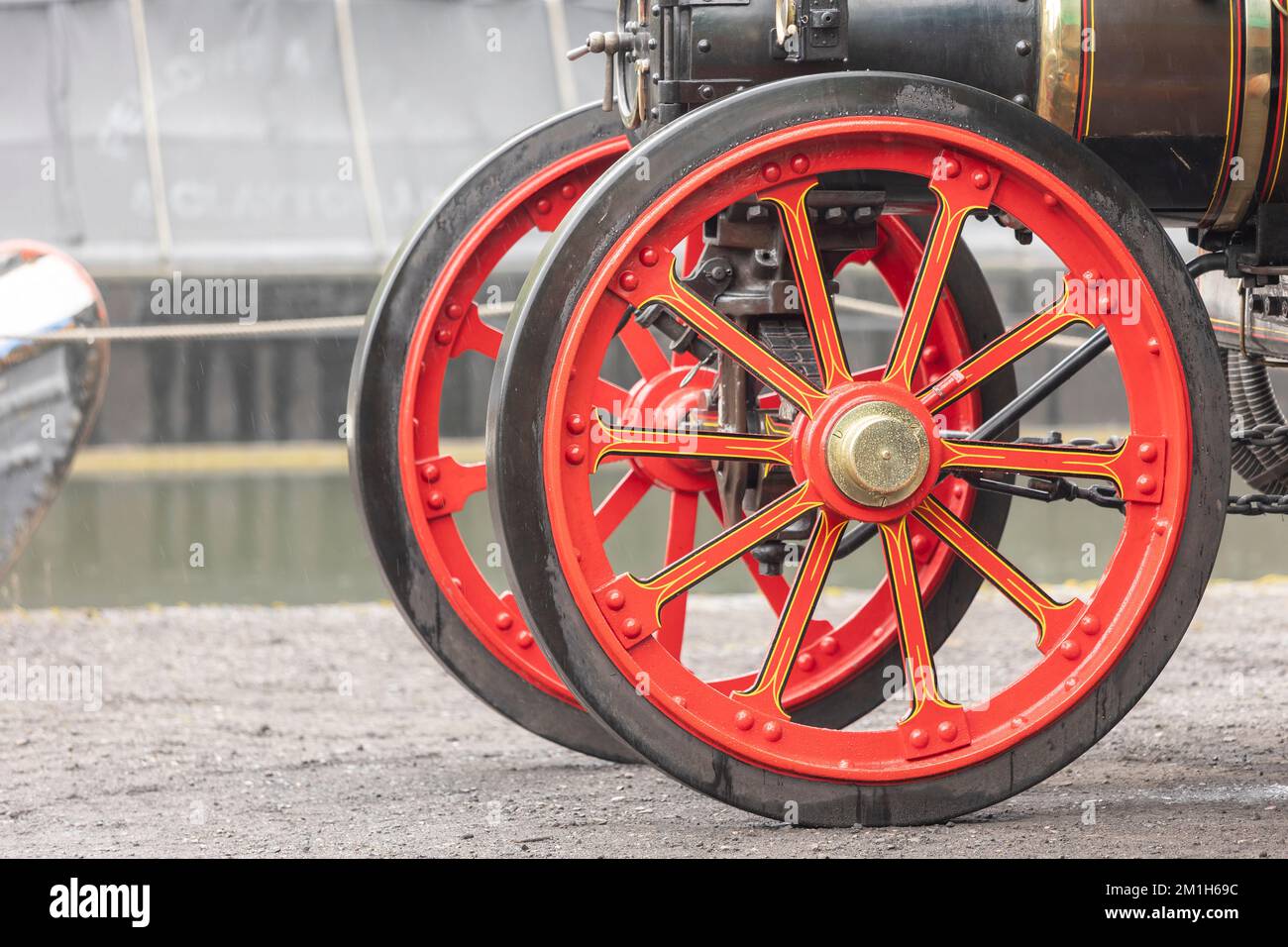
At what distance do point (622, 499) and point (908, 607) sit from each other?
1.24 meters

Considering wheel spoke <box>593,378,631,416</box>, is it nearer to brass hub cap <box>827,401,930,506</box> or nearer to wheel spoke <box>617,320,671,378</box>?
wheel spoke <box>617,320,671,378</box>

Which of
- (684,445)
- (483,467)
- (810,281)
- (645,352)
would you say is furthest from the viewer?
(645,352)

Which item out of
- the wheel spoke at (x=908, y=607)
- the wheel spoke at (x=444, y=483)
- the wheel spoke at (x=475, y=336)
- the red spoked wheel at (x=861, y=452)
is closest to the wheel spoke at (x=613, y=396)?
the wheel spoke at (x=475, y=336)

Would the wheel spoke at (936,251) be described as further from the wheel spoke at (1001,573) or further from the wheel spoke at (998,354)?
the wheel spoke at (1001,573)

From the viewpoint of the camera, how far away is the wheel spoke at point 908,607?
3.39m

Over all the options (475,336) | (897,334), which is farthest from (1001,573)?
(475,336)

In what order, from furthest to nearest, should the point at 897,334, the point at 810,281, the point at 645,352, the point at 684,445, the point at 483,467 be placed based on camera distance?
the point at 645,352 → the point at 483,467 → the point at 897,334 → the point at 810,281 → the point at 684,445

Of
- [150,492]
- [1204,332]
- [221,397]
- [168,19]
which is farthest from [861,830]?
[168,19]

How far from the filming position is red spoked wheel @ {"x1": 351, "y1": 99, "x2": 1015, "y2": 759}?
13.8 ft

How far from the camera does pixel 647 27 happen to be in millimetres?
3588

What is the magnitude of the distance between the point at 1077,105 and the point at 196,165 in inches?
503

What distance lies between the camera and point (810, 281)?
3.38 meters

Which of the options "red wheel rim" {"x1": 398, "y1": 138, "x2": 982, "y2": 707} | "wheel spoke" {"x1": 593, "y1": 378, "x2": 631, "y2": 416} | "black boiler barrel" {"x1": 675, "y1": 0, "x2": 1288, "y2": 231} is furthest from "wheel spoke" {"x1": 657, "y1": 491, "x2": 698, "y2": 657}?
"black boiler barrel" {"x1": 675, "y1": 0, "x2": 1288, "y2": 231}

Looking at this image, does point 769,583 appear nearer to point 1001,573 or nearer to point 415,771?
point 415,771
